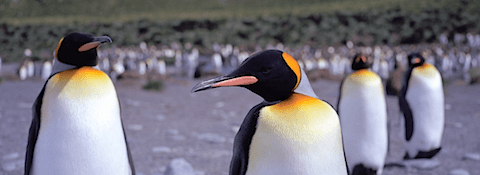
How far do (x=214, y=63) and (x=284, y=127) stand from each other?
56.5 ft

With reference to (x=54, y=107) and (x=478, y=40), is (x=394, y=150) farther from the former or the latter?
(x=478, y=40)

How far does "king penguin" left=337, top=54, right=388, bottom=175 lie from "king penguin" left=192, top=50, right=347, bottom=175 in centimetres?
168

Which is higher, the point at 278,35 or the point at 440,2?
the point at 440,2

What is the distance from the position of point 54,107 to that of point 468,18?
1479 inches

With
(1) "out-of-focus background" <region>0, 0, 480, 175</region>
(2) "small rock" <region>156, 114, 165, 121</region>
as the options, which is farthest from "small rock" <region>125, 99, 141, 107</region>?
(2) "small rock" <region>156, 114, 165, 121</region>

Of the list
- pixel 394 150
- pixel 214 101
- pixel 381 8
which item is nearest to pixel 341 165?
pixel 394 150

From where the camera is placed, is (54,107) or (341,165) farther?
(54,107)

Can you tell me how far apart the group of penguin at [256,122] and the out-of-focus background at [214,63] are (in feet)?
3.09

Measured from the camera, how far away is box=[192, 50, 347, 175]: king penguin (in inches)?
52.8

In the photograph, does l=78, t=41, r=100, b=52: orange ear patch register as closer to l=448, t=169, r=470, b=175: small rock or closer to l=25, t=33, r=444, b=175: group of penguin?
l=25, t=33, r=444, b=175: group of penguin

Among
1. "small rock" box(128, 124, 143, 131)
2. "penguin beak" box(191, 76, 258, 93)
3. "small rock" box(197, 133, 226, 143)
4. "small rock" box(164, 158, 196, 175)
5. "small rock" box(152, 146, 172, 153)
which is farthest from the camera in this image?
"small rock" box(128, 124, 143, 131)

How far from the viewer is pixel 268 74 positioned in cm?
133

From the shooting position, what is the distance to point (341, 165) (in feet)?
4.70

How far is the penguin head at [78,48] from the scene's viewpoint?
1.88 meters
